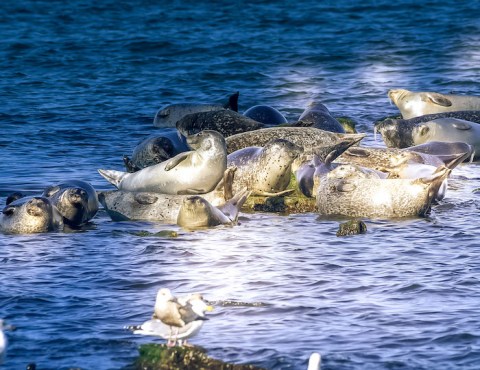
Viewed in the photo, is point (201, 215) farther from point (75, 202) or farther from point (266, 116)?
point (266, 116)

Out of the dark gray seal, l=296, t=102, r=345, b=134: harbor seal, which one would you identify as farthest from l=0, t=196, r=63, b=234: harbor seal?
the dark gray seal

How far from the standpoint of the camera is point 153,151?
1434cm

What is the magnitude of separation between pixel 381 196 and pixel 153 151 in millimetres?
3602

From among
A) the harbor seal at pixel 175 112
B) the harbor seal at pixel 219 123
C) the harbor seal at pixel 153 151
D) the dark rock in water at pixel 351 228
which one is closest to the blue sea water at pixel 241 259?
the dark rock in water at pixel 351 228

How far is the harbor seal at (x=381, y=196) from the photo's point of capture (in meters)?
11.6

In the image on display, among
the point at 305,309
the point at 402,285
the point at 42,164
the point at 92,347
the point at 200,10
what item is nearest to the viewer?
the point at 92,347

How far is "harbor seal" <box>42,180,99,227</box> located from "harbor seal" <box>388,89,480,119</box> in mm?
6800

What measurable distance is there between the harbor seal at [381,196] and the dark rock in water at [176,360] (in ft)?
14.8

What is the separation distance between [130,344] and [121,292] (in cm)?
139

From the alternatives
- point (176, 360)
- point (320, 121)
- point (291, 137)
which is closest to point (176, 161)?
point (291, 137)

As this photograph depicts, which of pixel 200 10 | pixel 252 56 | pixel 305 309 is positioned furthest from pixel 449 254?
pixel 200 10

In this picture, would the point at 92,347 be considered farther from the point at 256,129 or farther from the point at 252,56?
the point at 252,56

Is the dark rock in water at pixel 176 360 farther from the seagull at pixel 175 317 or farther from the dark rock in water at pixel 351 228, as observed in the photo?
the dark rock in water at pixel 351 228

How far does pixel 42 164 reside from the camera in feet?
49.4
